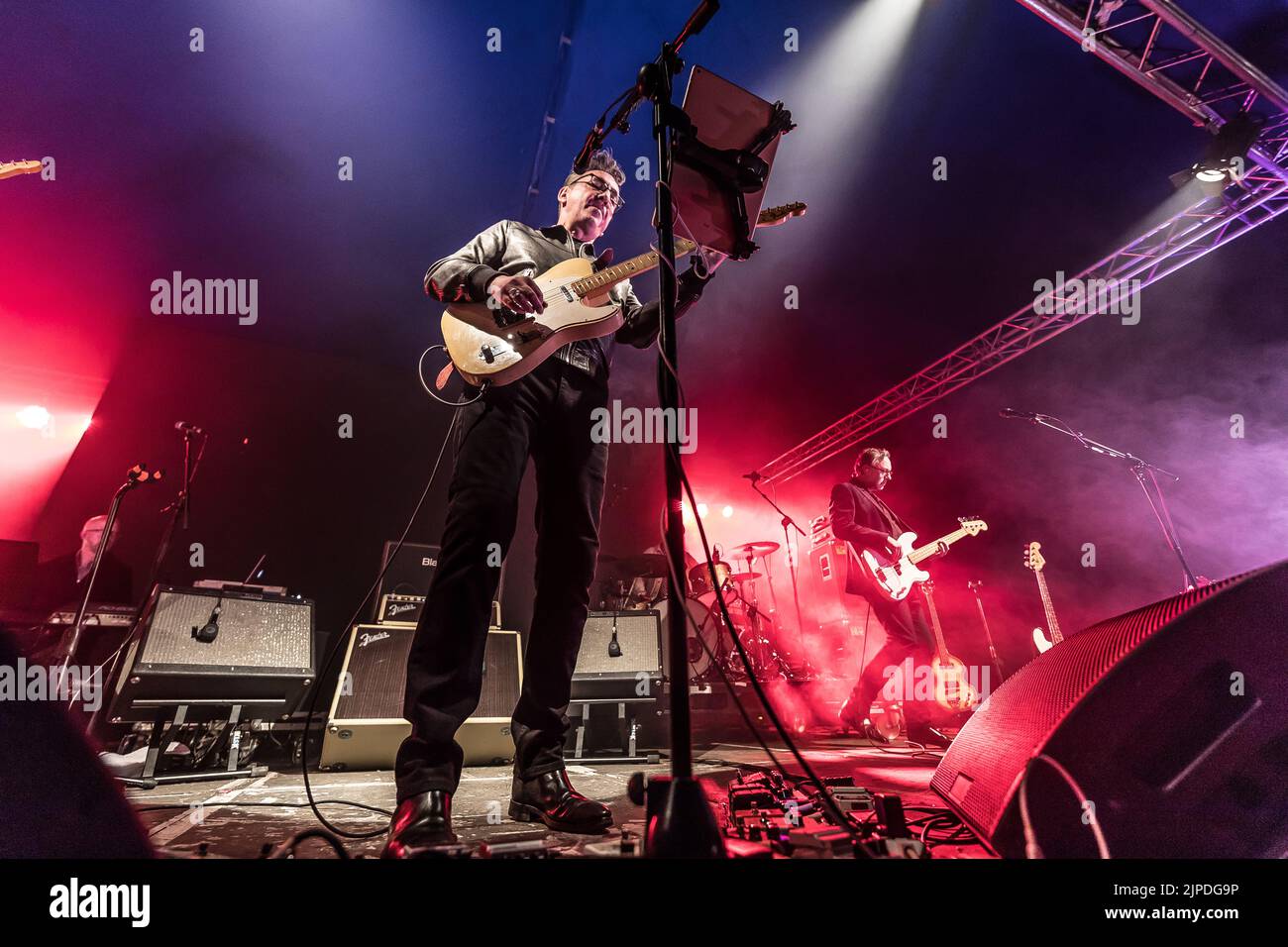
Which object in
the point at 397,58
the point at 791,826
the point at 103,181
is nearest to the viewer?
the point at 791,826

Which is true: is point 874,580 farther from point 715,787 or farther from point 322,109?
point 322,109

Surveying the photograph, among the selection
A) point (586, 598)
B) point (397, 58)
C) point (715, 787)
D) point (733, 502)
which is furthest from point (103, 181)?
point (733, 502)

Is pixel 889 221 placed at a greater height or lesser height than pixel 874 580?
greater

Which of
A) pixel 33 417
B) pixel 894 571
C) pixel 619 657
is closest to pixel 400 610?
pixel 619 657

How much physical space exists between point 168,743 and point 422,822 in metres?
2.41

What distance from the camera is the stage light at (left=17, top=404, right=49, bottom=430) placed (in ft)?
18.3

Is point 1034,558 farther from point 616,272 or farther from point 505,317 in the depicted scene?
point 505,317

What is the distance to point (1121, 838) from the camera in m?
0.92

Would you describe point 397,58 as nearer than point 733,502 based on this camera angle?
Yes

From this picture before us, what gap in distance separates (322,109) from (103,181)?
6.59 ft

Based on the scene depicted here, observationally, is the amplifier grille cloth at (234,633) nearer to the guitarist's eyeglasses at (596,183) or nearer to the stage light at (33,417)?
the guitarist's eyeglasses at (596,183)

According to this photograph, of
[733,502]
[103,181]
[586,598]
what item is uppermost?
[103,181]

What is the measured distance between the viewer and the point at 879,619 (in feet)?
15.1

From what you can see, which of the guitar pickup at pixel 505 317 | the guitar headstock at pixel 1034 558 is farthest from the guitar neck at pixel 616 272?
the guitar headstock at pixel 1034 558
